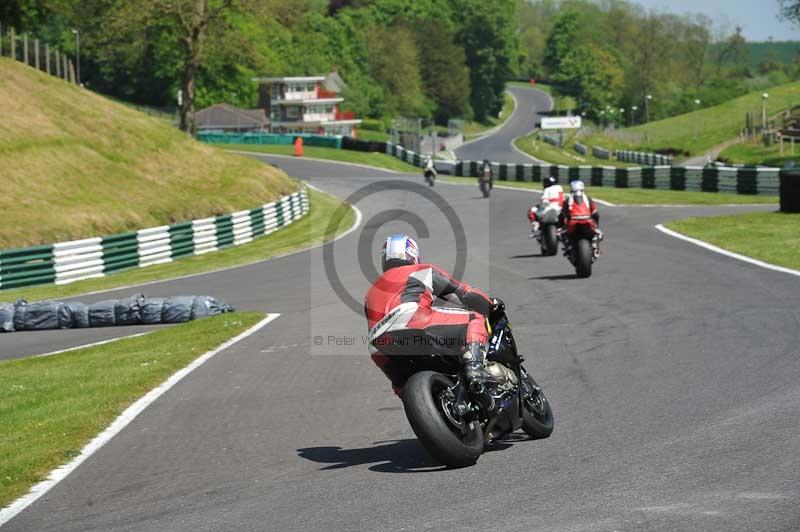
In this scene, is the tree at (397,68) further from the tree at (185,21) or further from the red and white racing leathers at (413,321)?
the red and white racing leathers at (413,321)

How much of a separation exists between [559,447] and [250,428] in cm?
278

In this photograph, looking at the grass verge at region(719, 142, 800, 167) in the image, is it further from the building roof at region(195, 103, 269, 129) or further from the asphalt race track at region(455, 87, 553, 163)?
the building roof at region(195, 103, 269, 129)

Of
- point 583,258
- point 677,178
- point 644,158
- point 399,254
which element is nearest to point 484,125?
point 644,158

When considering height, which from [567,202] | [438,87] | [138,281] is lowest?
[138,281]

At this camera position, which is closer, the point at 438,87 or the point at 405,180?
the point at 405,180

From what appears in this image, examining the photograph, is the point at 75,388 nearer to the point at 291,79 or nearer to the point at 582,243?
the point at 582,243

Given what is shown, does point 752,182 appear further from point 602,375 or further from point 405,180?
point 602,375

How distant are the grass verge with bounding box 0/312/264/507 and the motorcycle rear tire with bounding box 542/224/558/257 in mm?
8359

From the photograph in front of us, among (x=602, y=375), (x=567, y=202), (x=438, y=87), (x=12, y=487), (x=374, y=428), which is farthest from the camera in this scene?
(x=438, y=87)

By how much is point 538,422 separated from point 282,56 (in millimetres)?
156625

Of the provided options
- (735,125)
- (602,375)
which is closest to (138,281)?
(602,375)

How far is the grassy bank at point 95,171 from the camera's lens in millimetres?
37250

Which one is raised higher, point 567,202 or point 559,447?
point 567,202

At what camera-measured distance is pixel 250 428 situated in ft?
31.3
